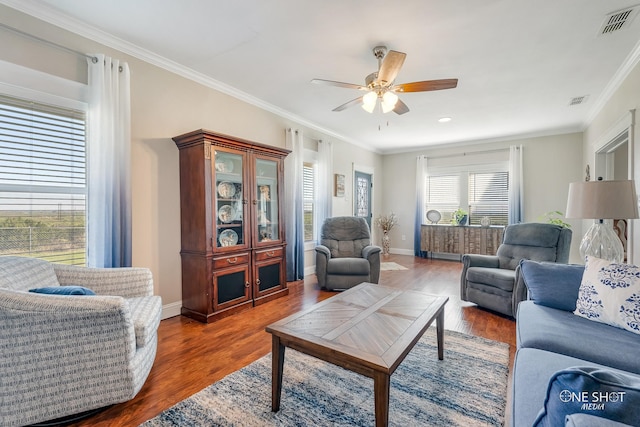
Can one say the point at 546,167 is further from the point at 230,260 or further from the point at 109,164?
the point at 109,164

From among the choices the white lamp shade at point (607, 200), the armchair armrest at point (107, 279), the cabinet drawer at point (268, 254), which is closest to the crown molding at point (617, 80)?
the white lamp shade at point (607, 200)

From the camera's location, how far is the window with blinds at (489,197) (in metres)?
6.07

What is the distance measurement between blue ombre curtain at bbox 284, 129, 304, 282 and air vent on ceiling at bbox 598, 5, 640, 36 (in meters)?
3.49

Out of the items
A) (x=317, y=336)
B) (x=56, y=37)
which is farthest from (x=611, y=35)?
(x=56, y=37)

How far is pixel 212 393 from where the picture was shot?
1.78 metres

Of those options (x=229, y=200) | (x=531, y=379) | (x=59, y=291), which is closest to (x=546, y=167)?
(x=531, y=379)

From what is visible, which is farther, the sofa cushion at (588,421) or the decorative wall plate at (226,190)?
the decorative wall plate at (226,190)

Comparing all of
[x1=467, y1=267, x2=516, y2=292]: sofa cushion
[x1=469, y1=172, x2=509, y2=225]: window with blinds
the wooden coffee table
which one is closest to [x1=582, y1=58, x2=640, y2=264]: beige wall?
[x1=467, y1=267, x2=516, y2=292]: sofa cushion

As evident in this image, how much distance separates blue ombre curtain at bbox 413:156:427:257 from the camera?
22.0 feet

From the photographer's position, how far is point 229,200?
10.7ft

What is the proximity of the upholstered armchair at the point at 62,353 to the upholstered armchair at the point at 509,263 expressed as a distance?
10.7 ft

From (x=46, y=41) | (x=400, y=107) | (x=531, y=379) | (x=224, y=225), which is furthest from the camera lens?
(x=224, y=225)

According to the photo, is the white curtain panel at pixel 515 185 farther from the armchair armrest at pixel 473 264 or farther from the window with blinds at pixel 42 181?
the window with blinds at pixel 42 181

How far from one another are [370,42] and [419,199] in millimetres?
4746
